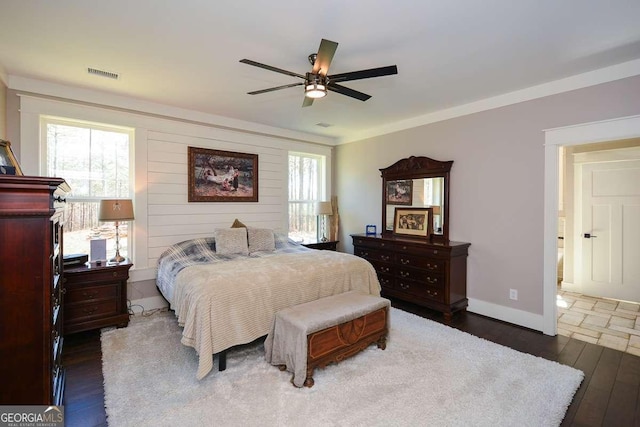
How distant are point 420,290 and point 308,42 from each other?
318 cm

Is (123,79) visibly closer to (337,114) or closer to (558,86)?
(337,114)

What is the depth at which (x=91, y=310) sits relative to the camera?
3.18 m

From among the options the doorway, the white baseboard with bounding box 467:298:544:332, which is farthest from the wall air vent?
the doorway

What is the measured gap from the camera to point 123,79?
3.16m

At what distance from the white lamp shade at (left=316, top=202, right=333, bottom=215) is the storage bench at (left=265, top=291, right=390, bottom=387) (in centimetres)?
264

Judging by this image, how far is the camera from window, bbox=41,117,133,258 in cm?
347

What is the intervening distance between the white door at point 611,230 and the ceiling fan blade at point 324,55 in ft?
15.8

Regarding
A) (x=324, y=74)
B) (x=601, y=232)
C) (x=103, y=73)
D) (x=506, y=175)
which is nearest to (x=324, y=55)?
(x=324, y=74)

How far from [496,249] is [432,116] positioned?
79.9 inches

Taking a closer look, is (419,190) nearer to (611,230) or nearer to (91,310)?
(611,230)

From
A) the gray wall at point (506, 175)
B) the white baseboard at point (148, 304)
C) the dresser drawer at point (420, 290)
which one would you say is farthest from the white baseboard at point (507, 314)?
the white baseboard at point (148, 304)

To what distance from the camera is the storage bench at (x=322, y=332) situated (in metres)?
2.29

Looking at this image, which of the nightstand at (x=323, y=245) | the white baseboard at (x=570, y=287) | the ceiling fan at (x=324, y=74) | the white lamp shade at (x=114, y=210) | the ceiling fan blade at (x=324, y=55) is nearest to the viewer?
the ceiling fan blade at (x=324, y=55)

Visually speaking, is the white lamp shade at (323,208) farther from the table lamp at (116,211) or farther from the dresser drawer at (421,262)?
the table lamp at (116,211)
